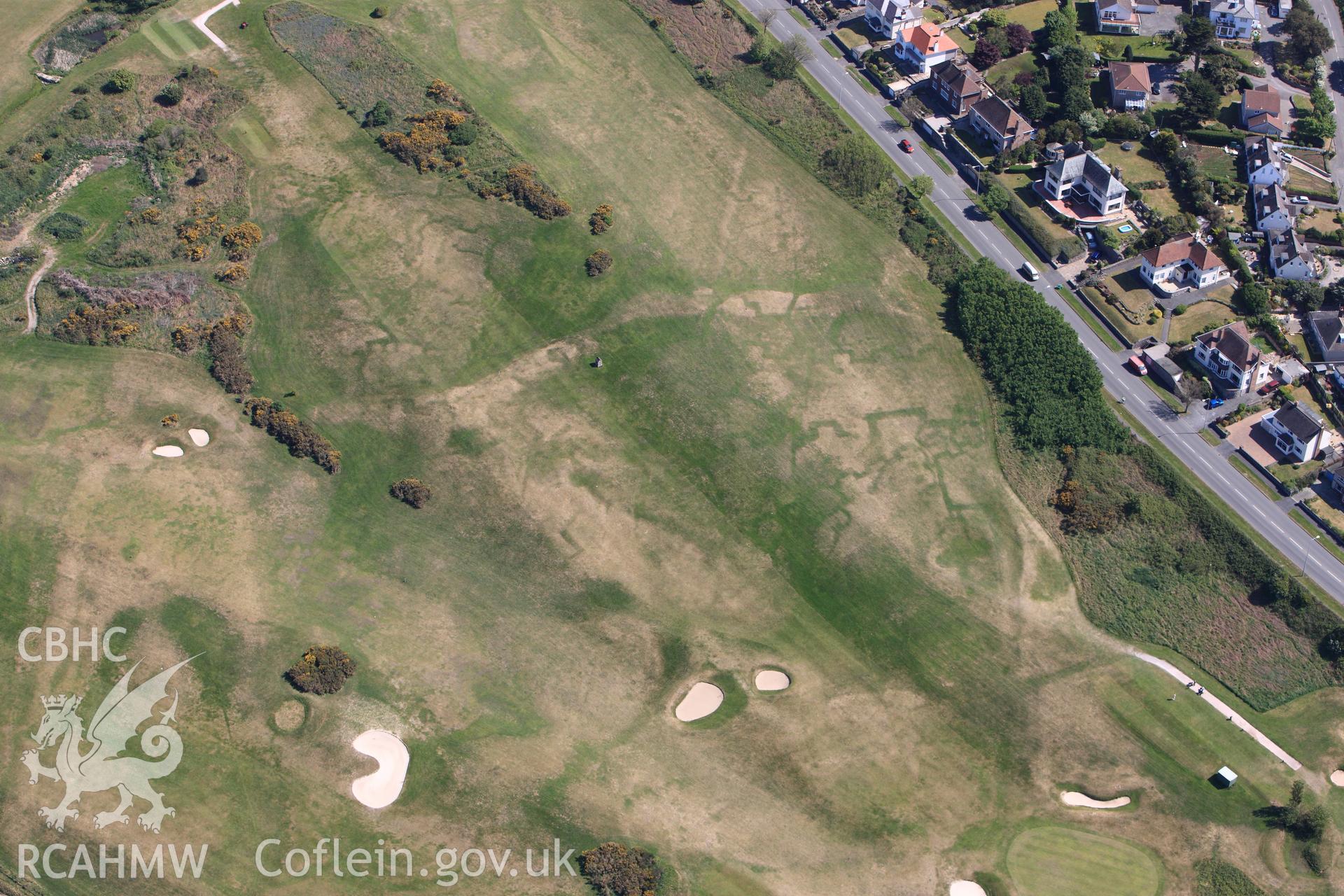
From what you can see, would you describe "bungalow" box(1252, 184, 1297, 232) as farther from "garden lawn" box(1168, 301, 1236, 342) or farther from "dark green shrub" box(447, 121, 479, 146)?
"dark green shrub" box(447, 121, 479, 146)

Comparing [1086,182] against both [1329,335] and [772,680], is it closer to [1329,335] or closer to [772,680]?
[1329,335]

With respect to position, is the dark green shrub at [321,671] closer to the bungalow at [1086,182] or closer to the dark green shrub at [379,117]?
the dark green shrub at [379,117]

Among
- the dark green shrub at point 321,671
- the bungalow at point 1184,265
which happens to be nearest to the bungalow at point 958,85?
the bungalow at point 1184,265

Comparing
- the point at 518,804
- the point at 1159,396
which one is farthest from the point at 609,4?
the point at 518,804

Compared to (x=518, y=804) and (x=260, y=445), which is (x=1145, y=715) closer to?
(x=518, y=804)

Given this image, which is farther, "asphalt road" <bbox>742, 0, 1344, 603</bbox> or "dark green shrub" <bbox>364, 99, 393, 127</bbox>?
"dark green shrub" <bbox>364, 99, 393, 127</bbox>

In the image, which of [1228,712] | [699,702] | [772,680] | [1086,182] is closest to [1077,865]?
[1228,712]

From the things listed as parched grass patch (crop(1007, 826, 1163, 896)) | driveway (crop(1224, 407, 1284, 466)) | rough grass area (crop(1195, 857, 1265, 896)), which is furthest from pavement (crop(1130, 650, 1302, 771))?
driveway (crop(1224, 407, 1284, 466))
